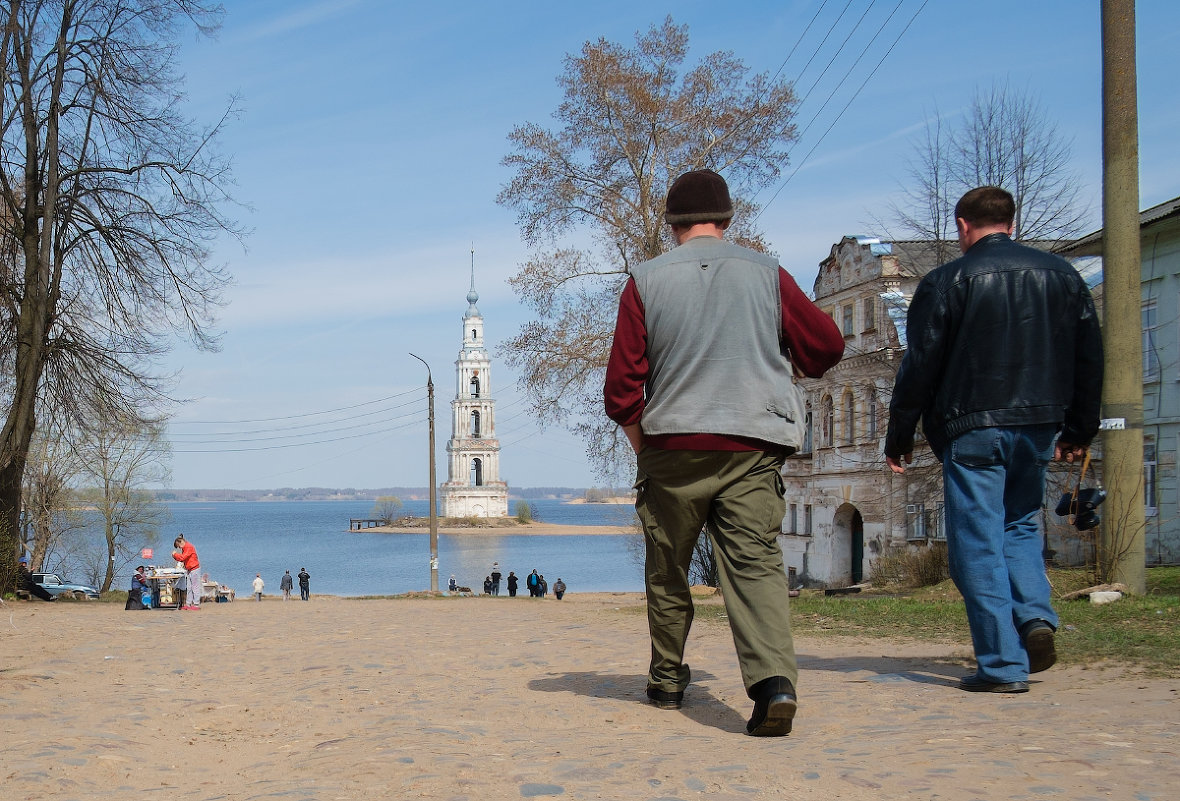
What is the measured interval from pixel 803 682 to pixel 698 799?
2273 millimetres

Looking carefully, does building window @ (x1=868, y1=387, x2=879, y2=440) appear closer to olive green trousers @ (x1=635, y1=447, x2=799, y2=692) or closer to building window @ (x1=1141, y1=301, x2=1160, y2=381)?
building window @ (x1=1141, y1=301, x2=1160, y2=381)

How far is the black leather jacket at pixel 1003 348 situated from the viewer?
482 cm

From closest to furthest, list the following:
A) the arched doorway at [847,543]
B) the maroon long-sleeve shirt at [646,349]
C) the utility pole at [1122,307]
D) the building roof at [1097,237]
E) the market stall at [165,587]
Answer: the maroon long-sleeve shirt at [646,349] < the utility pole at [1122,307] < the market stall at [165,587] < the building roof at [1097,237] < the arched doorway at [847,543]

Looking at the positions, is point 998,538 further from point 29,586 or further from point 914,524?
point 914,524

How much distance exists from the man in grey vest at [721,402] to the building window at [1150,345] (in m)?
28.7

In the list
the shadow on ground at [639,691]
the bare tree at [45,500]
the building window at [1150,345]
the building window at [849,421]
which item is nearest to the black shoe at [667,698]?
the shadow on ground at [639,691]

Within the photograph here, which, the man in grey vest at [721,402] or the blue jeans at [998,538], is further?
the blue jeans at [998,538]

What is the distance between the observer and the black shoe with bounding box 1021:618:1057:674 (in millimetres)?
4848

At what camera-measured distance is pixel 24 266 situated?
18.9 meters

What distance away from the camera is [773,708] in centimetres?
402

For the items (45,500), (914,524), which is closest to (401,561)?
(45,500)

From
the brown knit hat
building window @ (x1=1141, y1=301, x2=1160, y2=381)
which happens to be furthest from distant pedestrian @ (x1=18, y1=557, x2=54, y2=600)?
building window @ (x1=1141, y1=301, x2=1160, y2=381)

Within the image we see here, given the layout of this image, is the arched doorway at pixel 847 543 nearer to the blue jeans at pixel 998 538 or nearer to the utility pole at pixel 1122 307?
the utility pole at pixel 1122 307

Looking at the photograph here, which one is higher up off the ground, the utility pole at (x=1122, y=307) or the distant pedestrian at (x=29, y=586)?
the utility pole at (x=1122, y=307)
